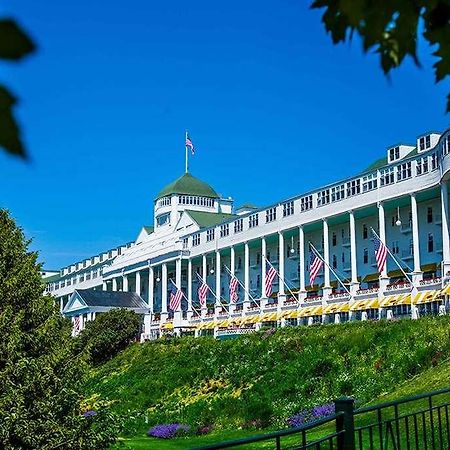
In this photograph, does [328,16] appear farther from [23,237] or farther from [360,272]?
[360,272]

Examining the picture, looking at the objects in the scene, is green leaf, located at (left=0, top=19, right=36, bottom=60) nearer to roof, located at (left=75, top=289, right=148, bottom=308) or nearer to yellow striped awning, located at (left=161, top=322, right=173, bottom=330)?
yellow striped awning, located at (left=161, top=322, right=173, bottom=330)

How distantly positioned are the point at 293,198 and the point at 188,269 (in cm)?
2059

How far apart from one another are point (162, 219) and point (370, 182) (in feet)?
138

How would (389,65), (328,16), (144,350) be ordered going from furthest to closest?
(144,350) → (328,16) → (389,65)

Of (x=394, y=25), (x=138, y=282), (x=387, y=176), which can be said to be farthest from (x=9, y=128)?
(x=138, y=282)

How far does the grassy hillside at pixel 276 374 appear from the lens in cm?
3102

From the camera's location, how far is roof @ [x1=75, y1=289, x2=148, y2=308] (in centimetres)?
7969

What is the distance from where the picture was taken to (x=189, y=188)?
300 ft

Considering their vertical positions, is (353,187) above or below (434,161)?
above

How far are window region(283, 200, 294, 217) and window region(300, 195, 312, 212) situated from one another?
57.0 inches

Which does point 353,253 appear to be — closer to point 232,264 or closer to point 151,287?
point 232,264

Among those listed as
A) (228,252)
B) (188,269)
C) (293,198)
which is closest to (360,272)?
(293,198)

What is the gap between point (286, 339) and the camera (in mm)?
42531

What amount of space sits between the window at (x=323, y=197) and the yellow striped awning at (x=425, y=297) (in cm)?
1629
